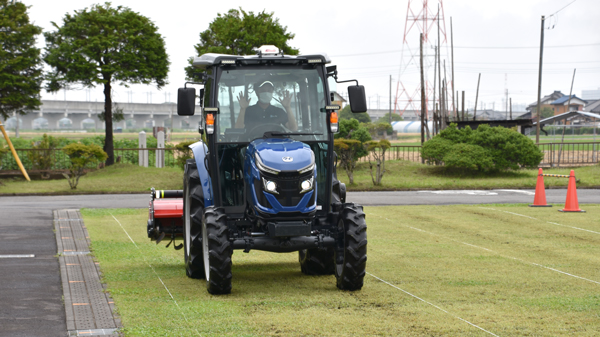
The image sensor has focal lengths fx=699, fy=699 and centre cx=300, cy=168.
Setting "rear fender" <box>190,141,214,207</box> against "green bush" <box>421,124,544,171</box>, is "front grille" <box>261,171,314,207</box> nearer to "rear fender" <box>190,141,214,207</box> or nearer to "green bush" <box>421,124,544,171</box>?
"rear fender" <box>190,141,214,207</box>

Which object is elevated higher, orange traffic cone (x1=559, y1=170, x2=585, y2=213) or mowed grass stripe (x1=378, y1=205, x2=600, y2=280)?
orange traffic cone (x1=559, y1=170, x2=585, y2=213)

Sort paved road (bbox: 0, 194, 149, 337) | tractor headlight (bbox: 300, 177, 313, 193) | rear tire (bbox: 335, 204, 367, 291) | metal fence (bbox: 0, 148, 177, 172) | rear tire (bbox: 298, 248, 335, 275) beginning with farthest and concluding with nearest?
metal fence (bbox: 0, 148, 177, 172) → rear tire (bbox: 298, 248, 335, 275) → rear tire (bbox: 335, 204, 367, 291) → tractor headlight (bbox: 300, 177, 313, 193) → paved road (bbox: 0, 194, 149, 337)

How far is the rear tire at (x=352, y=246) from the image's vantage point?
8125 millimetres

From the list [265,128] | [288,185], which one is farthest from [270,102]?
[288,185]

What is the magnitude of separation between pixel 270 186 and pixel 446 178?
78.7 feet

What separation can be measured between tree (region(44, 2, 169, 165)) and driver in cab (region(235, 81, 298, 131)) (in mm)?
22991

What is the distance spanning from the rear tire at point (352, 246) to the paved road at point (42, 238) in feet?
10.5

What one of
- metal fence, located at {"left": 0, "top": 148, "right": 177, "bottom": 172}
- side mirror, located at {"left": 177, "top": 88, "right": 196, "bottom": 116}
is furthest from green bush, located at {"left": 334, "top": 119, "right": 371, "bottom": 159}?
side mirror, located at {"left": 177, "top": 88, "right": 196, "bottom": 116}

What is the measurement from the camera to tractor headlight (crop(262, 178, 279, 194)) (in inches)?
310

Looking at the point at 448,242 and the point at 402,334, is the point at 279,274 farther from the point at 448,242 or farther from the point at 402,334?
the point at 448,242

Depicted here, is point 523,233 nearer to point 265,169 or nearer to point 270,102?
point 270,102

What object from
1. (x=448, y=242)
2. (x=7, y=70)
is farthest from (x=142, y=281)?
(x=7, y=70)

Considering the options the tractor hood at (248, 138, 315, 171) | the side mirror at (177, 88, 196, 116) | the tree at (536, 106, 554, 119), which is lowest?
the tractor hood at (248, 138, 315, 171)

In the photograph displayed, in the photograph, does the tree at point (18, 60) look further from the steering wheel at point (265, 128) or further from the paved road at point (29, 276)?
the steering wheel at point (265, 128)
